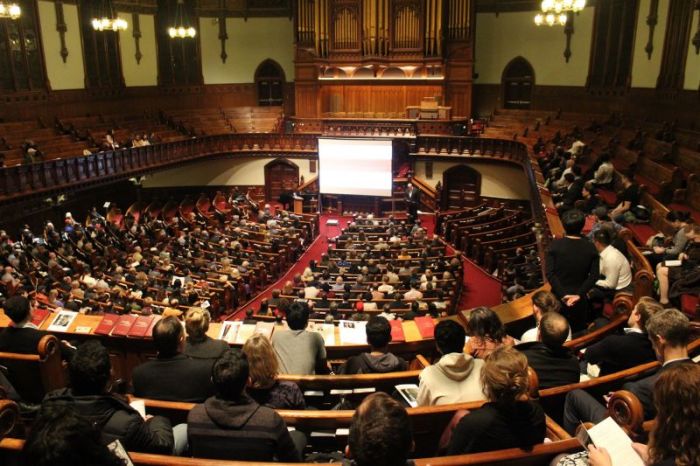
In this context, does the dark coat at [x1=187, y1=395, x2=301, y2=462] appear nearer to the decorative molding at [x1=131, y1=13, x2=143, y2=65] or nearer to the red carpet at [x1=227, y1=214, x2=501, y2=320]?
the red carpet at [x1=227, y1=214, x2=501, y2=320]

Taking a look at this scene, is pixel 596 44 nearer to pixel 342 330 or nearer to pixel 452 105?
pixel 452 105

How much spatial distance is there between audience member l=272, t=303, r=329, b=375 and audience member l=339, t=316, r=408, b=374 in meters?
0.21

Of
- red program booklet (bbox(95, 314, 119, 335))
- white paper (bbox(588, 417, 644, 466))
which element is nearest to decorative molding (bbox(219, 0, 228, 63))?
red program booklet (bbox(95, 314, 119, 335))

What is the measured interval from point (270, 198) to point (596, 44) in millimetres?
14125

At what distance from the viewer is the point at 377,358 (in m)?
3.95

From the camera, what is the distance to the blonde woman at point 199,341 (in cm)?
384

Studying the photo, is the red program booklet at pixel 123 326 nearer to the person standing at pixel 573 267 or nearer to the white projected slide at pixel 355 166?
the person standing at pixel 573 267

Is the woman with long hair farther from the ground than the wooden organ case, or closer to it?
closer to it

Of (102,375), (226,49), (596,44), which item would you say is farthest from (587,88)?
(102,375)

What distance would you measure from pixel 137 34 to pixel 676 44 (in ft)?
62.6

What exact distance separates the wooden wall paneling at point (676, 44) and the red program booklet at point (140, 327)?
15.3 m

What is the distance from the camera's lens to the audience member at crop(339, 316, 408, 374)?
153 inches

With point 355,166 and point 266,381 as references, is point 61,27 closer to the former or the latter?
point 355,166

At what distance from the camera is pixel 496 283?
13.9 metres
